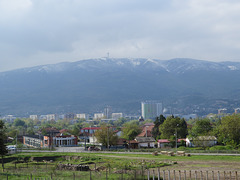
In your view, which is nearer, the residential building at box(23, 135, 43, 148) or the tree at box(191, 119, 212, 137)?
the tree at box(191, 119, 212, 137)

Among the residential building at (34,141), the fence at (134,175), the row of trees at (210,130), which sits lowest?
the residential building at (34,141)

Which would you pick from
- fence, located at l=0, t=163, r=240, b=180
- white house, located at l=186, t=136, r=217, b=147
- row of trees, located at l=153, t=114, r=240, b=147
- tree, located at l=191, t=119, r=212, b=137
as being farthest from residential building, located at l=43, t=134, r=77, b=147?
fence, located at l=0, t=163, r=240, b=180

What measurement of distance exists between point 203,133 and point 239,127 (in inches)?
510

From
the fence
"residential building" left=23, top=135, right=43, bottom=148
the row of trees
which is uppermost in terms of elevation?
the row of trees

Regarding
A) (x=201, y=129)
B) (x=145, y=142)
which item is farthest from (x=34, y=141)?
(x=201, y=129)

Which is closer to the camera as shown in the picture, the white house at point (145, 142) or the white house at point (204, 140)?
the white house at point (204, 140)

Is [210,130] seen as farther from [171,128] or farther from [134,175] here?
[134,175]

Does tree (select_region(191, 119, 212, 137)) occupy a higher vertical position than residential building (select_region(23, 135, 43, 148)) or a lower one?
higher

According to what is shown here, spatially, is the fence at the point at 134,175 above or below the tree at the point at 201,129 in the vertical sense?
below

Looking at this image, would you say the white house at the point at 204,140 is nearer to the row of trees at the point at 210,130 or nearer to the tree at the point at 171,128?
the row of trees at the point at 210,130

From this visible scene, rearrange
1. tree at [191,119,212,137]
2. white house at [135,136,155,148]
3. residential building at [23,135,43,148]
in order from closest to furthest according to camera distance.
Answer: tree at [191,119,212,137]
white house at [135,136,155,148]
residential building at [23,135,43,148]

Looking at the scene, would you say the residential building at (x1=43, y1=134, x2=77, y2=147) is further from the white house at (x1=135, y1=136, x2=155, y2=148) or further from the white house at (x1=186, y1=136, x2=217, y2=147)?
the white house at (x1=186, y1=136, x2=217, y2=147)

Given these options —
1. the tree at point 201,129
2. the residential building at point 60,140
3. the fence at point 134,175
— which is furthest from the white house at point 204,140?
the residential building at point 60,140

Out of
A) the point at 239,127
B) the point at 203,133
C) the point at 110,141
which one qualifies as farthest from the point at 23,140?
the point at 239,127
